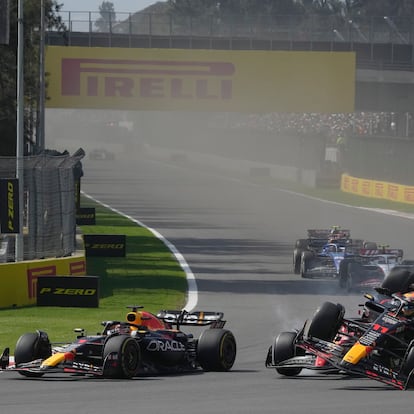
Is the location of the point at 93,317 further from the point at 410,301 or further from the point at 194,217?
the point at 194,217

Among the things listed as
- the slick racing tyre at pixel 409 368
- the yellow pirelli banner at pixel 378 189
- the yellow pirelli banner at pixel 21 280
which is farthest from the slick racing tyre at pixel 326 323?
the yellow pirelli banner at pixel 378 189

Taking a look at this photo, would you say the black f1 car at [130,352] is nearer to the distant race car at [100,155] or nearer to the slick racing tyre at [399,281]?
the slick racing tyre at [399,281]

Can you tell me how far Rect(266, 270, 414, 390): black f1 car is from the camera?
15133 millimetres

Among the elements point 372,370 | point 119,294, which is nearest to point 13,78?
point 119,294

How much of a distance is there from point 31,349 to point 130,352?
119 cm

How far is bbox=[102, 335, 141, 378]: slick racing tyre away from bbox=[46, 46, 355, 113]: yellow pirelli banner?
47.9 metres

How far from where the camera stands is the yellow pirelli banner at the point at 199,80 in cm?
6384

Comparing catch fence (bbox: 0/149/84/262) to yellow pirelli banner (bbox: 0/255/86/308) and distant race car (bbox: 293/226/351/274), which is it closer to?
yellow pirelli banner (bbox: 0/255/86/308)

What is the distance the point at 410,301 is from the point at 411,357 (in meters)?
1.22

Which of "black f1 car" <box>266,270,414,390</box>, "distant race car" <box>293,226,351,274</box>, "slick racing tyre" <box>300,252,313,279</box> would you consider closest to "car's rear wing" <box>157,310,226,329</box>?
"black f1 car" <box>266,270,414,390</box>

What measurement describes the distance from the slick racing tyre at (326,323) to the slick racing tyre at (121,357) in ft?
6.70

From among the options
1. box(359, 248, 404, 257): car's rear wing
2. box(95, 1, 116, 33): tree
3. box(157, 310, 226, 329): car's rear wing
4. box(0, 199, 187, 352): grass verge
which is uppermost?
box(95, 1, 116, 33): tree

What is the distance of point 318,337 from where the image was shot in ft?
53.0

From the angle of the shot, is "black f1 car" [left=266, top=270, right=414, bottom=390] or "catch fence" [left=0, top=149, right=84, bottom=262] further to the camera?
"catch fence" [left=0, top=149, right=84, bottom=262]
